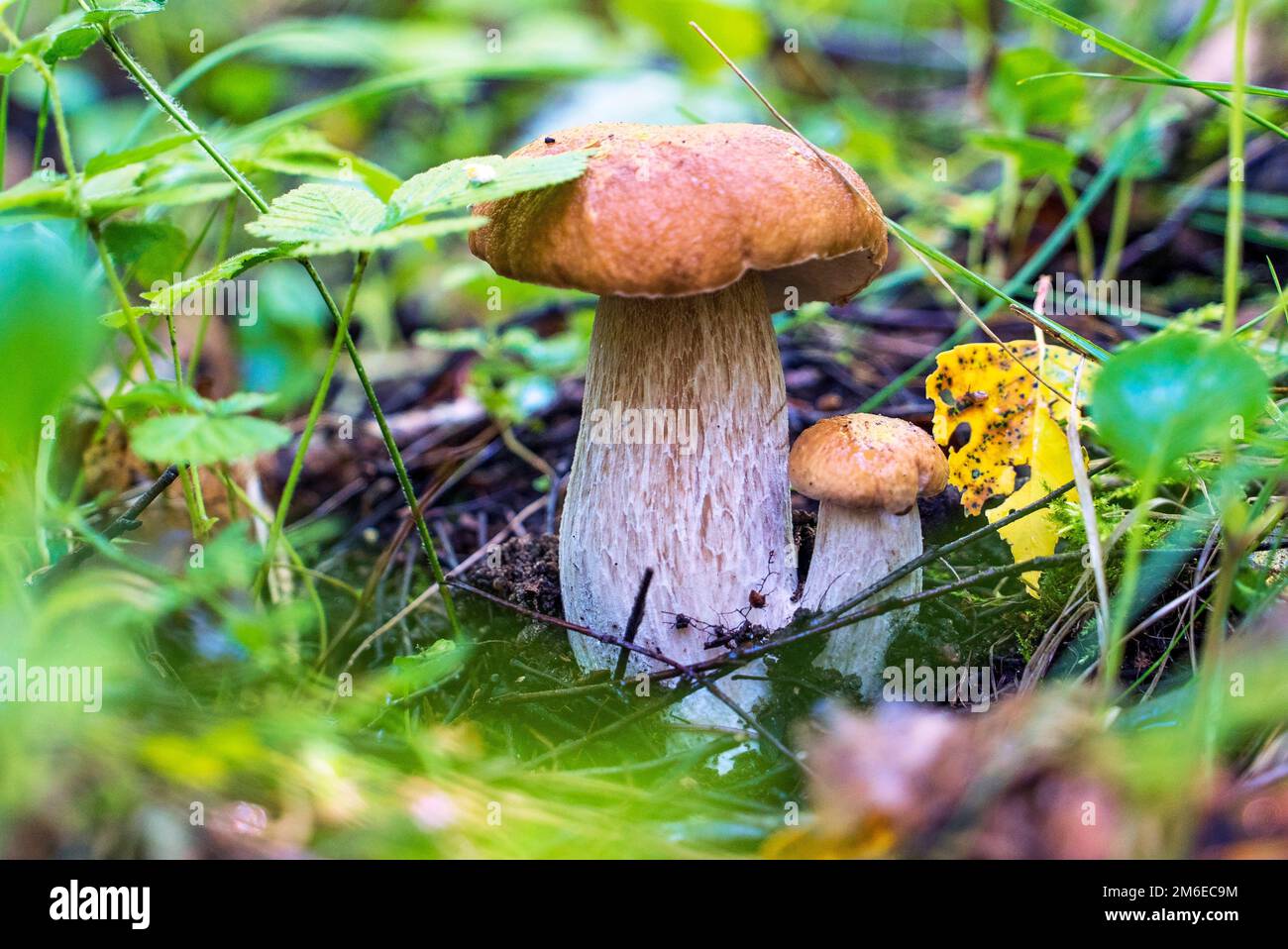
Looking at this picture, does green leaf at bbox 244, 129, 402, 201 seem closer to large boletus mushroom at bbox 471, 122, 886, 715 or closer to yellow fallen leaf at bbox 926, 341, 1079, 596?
large boletus mushroom at bbox 471, 122, 886, 715

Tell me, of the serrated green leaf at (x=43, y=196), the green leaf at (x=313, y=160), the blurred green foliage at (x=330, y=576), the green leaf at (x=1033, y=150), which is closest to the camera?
the blurred green foliage at (x=330, y=576)

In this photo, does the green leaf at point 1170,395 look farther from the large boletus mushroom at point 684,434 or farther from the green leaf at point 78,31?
the green leaf at point 78,31

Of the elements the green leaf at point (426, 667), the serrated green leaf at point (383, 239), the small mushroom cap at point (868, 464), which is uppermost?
the serrated green leaf at point (383, 239)

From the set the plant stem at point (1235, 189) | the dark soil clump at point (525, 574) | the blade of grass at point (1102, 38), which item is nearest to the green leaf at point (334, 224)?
the dark soil clump at point (525, 574)

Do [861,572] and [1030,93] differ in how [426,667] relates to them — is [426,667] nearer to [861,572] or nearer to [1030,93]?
[861,572]

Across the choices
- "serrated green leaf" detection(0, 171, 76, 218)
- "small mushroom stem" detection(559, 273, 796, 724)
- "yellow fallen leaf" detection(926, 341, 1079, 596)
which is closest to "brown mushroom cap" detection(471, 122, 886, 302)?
"small mushroom stem" detection(559, 273, 796, 724)

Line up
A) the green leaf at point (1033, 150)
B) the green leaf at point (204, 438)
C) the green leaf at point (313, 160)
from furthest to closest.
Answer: the green leaf at point (1033, 150)
the green leaf at point (313, 160)
the green leaf at point (204, 438)

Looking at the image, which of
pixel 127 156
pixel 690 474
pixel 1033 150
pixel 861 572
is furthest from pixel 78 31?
pixel 1033 150
